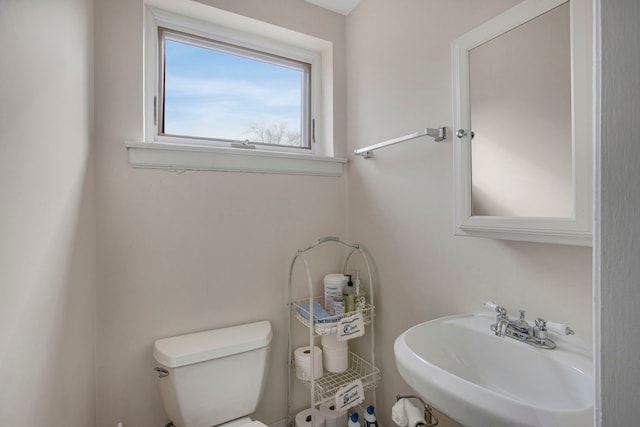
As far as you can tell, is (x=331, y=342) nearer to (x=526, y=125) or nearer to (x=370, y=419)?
(x=370, y=419)

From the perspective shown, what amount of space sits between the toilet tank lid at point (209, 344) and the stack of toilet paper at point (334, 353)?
28 centimetres

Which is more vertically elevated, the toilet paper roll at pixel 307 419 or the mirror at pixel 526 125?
the mirror at pixel 526 125

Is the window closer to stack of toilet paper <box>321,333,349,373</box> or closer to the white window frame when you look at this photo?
the white window frame

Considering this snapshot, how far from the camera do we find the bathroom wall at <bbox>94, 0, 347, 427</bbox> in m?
1.21

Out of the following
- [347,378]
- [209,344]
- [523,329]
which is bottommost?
[347,378]

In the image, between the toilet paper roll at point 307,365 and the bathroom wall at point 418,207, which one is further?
the toilet paper roll at point 307,365

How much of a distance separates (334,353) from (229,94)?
140cm

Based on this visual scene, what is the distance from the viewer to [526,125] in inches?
33.6

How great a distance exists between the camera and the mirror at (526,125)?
714mm

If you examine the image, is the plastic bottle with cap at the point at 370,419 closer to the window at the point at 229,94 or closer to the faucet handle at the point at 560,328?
the faucet handle at the point at 560,328

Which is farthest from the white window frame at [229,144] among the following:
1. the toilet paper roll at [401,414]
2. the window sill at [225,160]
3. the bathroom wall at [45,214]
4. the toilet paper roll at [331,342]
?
the toilet paper roll at [401,414]
